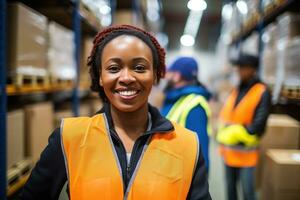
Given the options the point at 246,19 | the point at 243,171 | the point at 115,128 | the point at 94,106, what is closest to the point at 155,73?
the point at 115,128

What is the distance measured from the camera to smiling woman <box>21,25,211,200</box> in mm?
1274

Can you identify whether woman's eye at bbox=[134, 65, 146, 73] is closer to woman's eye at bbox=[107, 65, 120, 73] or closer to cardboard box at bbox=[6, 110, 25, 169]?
woman's eye at bbox=[107, 65, 120, 73]

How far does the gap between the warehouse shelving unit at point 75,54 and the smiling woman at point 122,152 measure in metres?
0.87

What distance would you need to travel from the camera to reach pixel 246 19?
19.9ft

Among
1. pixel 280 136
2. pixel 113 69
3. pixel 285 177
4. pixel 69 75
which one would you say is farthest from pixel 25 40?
pixel 280 136

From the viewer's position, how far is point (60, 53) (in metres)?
3.64

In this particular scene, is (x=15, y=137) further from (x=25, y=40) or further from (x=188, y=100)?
(x=188, y=100)

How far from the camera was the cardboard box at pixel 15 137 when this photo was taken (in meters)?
2.41

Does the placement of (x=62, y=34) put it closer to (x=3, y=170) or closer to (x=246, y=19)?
(x=3, y=170)

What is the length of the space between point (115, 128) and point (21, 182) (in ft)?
4.89

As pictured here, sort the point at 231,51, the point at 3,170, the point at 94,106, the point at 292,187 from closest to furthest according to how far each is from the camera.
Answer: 1. the point at 3,170
2. the point at 292,187
3. the point at 94,106
4. the point at 231,51

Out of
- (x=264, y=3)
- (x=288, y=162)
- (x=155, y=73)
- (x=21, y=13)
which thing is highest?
(x=264, y=3)

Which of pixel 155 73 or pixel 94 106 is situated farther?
pixel 94 106

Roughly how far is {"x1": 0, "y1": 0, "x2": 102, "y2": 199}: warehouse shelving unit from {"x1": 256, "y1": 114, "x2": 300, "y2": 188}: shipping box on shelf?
2479 mm
